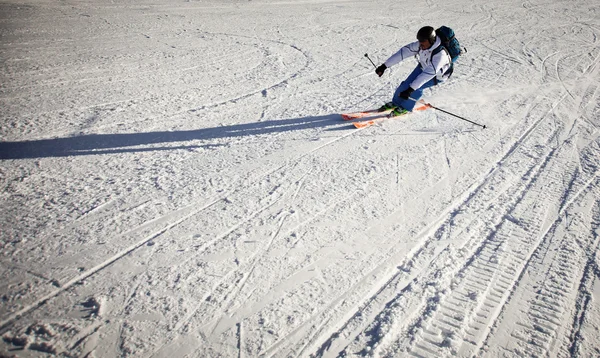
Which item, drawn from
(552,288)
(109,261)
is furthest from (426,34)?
(109,261)

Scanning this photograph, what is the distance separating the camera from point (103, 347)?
271 centimetres

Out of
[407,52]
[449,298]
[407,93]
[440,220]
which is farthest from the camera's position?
[407,52]

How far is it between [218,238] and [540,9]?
14341mm

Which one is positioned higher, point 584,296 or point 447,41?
point 447,41

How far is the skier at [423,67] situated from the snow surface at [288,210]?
1.17ft

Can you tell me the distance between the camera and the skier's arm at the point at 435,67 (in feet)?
17.6

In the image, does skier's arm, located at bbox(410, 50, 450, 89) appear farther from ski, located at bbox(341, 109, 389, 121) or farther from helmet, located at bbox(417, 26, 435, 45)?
ski, located at bbox(341, 109, 389, 121)

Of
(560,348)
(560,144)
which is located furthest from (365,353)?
(560,144)

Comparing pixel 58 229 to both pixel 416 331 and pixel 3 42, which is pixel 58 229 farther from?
A: pixel 3 42

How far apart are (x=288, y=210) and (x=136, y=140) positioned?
2629 millimetres

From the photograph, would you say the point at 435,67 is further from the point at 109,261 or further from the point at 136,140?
the point at 109,261

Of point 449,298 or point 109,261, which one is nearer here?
point 449,298

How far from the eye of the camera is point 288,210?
4109 millimetres

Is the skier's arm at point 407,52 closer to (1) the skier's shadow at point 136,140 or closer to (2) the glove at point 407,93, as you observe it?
(2) the glove at point 407,93
